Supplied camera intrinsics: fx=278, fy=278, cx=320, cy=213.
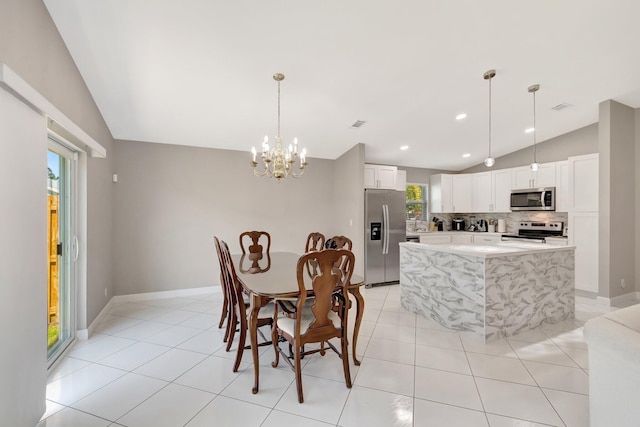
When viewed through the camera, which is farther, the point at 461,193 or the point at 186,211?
the point at 461,193

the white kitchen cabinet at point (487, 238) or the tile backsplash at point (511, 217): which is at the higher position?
the tile backsplash at point (511, 217)

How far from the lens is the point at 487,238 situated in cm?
563

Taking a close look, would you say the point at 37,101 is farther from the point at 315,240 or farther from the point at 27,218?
the point at 315,240

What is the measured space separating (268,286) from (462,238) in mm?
5173

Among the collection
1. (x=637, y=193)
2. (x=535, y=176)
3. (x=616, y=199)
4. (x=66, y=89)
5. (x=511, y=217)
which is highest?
(x=66, y=89)

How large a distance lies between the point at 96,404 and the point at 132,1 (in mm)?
2880

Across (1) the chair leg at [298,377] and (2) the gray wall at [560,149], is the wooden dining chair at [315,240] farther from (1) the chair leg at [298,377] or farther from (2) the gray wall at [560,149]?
(2) the gray wall at [560,149]

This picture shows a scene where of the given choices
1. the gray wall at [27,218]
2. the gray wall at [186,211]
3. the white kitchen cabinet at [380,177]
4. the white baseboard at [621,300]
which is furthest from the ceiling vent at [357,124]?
the white baseboard at [621,300]

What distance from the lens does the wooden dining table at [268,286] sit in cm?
206

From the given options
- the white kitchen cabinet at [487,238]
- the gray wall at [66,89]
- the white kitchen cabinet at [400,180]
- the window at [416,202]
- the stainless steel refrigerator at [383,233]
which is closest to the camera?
the gray wall at [66,89]

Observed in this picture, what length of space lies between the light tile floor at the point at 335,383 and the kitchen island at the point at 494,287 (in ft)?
0.53

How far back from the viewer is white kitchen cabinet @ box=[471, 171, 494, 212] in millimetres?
5824

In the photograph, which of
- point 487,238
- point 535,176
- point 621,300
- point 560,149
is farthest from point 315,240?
point 560,149

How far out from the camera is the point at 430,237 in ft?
19.1
